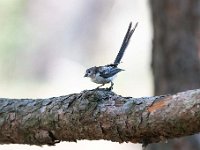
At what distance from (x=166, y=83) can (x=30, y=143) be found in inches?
96.0

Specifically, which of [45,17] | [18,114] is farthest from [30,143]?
[45,17]

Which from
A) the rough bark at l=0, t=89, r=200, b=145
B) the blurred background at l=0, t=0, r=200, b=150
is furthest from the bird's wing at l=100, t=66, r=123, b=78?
the blurred background at l=0, t=0, r=200, b=150

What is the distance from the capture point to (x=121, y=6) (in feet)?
42.3

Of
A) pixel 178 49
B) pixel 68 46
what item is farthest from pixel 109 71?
pixel 68 46

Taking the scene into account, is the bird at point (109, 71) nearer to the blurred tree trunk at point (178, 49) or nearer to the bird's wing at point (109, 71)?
the bird's wing at point (109, 71)

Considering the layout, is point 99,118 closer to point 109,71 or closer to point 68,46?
point 109,71

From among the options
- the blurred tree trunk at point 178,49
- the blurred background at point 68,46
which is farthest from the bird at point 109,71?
the blurred background at point 68,46

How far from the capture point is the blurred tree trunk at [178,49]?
4.83 meters

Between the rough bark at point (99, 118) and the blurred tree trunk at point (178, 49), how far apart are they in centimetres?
232

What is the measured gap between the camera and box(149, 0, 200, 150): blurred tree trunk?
15.8 feet

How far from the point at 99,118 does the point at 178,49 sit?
2.69m

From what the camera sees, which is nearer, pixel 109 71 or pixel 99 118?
pixel 99 118

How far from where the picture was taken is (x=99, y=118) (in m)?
2.31

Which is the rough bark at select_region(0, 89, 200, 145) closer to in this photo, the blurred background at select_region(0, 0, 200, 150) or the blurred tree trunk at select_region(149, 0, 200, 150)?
the blurred tree trunk at select_region(149, 0, 200, 150)
